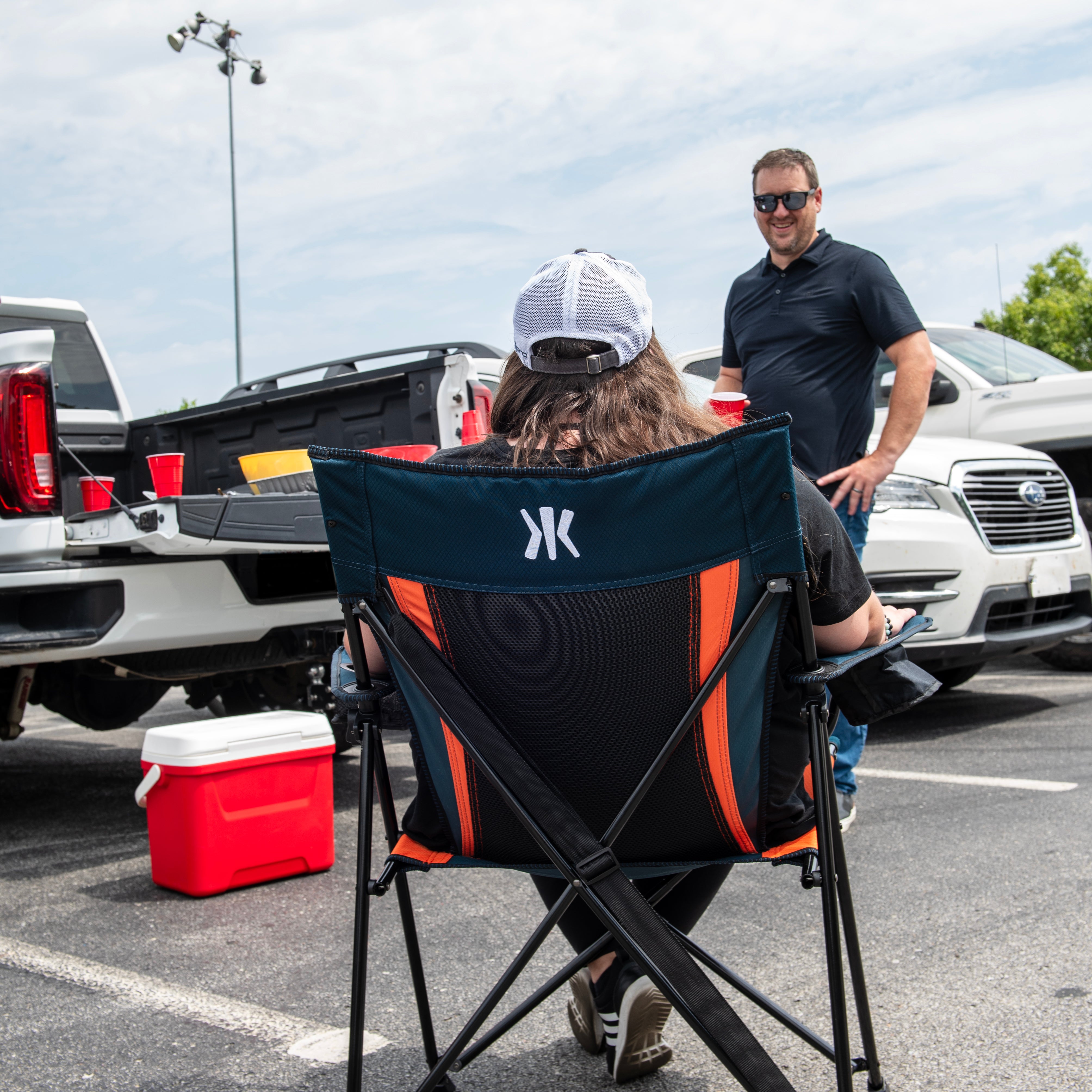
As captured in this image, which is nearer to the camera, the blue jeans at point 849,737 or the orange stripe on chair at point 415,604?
the orange stripe on chair at point 415,604

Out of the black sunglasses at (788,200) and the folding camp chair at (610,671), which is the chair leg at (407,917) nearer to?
the folding camp chair at (610,671)

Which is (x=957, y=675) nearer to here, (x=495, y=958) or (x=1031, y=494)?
(x=1031, y=494)

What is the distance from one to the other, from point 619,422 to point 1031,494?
4320mm

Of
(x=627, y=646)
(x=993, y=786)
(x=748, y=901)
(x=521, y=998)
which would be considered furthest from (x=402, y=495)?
(x=993, y=786)

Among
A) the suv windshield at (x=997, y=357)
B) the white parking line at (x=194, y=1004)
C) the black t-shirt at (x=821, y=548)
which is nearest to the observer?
the black t-shirt at (x=821, y=548)

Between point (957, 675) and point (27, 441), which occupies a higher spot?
point (27, 441)

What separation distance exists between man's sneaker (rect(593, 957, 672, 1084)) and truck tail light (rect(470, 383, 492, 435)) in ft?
8.74

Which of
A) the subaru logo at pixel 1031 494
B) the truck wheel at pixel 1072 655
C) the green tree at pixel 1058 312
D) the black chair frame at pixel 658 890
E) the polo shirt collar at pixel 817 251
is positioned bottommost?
the truck wheel at pixel 1072 655

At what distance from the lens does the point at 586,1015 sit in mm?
2283

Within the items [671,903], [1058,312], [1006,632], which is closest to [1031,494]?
[1006,632]

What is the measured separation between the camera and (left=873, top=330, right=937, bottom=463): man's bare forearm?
12.2 ft

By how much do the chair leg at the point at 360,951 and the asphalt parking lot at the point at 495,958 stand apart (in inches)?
18.4

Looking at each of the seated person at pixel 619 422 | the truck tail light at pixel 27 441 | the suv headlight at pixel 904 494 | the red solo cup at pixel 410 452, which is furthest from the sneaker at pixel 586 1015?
the suv headlight at pixel 904 494

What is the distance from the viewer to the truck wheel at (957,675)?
630 centimetres
